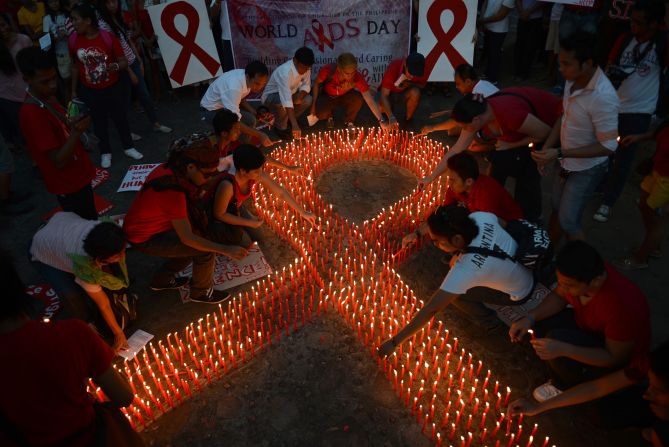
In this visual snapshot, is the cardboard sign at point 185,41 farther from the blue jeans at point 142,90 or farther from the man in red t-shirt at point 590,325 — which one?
the man in red t-shirt at point 590,325

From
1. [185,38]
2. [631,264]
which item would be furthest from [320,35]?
[631,264]

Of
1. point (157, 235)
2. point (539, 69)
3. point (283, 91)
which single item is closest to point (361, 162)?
point (283, 91)

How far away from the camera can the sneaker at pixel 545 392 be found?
3574 mm

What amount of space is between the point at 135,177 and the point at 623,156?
20.0 ft

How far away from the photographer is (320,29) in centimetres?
814

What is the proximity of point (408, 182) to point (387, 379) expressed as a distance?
334 cm

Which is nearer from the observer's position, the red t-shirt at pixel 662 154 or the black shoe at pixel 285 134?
the red t-shirt at pixel 662 154

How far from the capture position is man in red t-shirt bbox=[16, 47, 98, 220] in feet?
13.0

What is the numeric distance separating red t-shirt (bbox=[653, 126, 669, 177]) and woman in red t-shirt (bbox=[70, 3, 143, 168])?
20.4 feet

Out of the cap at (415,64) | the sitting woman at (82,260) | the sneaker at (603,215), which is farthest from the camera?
the cap at (415,64)

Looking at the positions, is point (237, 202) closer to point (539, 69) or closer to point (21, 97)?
point (21, 97)

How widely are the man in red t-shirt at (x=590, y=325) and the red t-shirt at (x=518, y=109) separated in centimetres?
182

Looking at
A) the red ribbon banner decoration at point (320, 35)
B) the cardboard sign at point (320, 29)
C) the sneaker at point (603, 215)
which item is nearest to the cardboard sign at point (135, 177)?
the cardboard sign at point (320, 29)

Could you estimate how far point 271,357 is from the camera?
4.04 m
